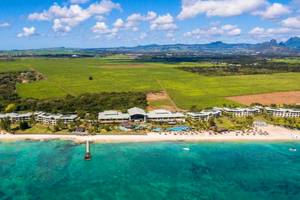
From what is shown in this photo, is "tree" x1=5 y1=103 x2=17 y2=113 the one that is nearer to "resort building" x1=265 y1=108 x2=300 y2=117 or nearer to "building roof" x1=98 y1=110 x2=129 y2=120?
"building roof" x1=98 y1=110 x2=129 y2=120

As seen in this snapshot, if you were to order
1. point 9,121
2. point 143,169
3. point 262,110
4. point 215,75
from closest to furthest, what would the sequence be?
1. point 143,169
2. point 9,121
3. point 262,110
4. point 215,75

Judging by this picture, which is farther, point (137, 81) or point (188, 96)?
point (137, 81)

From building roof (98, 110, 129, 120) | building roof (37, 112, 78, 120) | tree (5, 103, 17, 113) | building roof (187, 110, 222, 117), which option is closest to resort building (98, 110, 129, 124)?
building roof (98, 110, 129, 120)

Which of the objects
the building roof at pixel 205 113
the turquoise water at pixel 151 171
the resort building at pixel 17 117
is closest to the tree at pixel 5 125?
the resort building at pixel 17 117

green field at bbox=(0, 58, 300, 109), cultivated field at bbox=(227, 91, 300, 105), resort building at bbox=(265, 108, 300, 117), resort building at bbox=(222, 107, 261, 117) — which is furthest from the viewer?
green field at bbox=(0, 58, 300, 109)

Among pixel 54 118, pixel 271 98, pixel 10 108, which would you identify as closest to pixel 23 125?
pixel 54 118

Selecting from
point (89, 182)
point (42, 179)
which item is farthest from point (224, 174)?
point (42, 179)

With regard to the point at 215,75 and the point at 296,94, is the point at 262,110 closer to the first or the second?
the point at 296,94

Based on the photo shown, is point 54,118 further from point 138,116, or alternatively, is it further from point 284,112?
point 284,112
